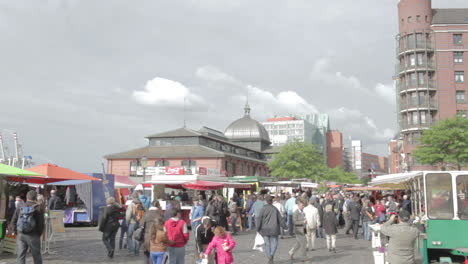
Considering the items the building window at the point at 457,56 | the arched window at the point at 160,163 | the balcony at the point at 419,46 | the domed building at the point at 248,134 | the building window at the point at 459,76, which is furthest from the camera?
the domed building at the point at 248,134

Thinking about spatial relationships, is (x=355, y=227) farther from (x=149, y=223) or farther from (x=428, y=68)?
(x=428, y=68)

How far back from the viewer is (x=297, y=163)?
238ft

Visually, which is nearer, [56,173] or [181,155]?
[56,173]

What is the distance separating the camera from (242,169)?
268 feet

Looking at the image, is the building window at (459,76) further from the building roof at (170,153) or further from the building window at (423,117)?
the building roof at (170,153)

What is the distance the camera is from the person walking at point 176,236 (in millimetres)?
9391

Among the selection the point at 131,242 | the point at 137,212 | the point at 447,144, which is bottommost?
the point at 131,242

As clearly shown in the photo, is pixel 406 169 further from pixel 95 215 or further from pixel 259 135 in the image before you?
pixel 95 215

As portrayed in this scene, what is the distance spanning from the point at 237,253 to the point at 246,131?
86.2m

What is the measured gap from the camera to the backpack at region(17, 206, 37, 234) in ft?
33.1

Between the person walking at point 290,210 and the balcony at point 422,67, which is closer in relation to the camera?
the person walking at point 290,210

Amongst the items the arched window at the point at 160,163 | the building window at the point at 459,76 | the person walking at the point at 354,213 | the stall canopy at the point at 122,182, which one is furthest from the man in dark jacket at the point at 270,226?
the building window at the point at 459,76

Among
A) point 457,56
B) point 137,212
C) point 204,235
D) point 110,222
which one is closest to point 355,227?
point 137,212

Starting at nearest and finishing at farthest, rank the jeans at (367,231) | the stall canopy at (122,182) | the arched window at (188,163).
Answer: the jeans at (367,231) < the stall canopy at (122,182) < the arched window at (188,163)
